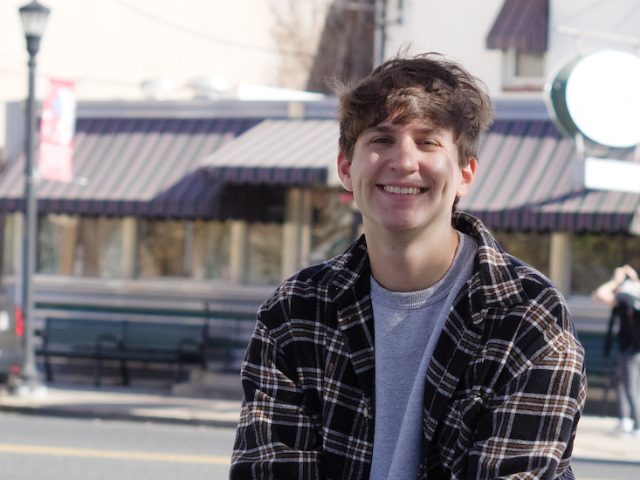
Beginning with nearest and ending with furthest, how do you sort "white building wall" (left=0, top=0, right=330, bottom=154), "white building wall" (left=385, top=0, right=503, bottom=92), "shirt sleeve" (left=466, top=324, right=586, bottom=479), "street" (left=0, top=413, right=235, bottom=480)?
"shirt sleeve" (left=466, top=324, right=586, bottom=479) → "street" (left=0, top=413, right=235, bottom=480) → "white building wall" (left=385, top=0, right=503, bottom=92) → "white building wall" (left=0, top=0, right=330, bottom=154)

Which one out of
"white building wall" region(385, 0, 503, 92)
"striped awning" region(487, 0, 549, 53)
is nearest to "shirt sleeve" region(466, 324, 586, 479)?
"striped awning" region(487, 0, 549, 53)

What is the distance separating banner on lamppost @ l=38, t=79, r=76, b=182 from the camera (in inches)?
688

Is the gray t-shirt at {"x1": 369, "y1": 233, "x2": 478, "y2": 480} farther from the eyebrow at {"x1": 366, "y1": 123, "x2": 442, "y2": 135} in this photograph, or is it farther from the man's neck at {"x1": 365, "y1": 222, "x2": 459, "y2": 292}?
the eyebrow at {"x1": 366, "y1": 123, "x2": 442, "y2": 135}

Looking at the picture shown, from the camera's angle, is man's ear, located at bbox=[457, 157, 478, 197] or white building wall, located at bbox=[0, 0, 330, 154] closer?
man's ear, located at bbox=[457, 157, 478, 197]

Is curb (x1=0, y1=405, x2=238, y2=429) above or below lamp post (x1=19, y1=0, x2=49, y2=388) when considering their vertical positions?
below

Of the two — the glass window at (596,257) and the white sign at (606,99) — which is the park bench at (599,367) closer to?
the glass window at (596,257)

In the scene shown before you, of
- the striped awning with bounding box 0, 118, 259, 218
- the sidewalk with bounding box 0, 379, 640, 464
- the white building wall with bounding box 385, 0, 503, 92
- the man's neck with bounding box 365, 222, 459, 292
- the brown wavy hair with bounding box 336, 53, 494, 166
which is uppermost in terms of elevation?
the white building wall with bounding box 385, 0, 503, 92

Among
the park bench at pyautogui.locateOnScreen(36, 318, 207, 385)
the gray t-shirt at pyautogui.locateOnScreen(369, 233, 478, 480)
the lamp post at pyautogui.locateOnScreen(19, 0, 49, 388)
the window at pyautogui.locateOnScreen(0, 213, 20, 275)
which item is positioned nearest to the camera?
the gray t-shirt at pyautogui.locateOnScreen(369, 233, 478, 480)

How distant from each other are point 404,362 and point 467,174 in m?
0.49

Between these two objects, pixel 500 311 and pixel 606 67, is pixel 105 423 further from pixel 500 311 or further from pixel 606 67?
pixel 500 311

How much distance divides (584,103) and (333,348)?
12.4 m

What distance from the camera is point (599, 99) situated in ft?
49.1

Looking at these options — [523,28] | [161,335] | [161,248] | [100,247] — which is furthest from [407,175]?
[523,28]

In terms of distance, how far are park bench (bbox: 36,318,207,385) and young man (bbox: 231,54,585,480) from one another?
15.0 meters
